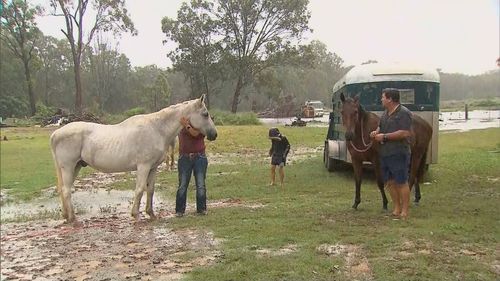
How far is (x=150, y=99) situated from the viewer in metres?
3.45

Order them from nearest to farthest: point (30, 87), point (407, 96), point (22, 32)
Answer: point (22, 32)
point (30, 87)
point (407, 96)

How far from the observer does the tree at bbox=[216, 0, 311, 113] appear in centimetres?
307

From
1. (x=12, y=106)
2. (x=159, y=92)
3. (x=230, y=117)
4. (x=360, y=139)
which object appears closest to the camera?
(x=12, y=106)

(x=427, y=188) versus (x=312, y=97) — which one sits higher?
(x=312, y=97)

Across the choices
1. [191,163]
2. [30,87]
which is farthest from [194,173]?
[30,87]

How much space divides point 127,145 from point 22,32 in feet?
10.6

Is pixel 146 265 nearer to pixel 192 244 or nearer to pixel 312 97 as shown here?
pixel 192 244

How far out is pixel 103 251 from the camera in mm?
4121

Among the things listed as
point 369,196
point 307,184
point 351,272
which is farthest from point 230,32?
point 307,184

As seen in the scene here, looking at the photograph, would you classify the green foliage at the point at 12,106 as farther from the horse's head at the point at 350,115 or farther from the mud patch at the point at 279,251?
the horse's head at the point at 350,115

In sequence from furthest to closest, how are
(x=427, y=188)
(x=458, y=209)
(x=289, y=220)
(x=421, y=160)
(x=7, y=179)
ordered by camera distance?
(x=427, y=188) → (x=421, y=160) → (x=458, y=209) → (x=289, y=220) → (x=7, y=179)

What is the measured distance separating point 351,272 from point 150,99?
1878 millimetres

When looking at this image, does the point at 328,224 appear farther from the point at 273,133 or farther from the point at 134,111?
the point at 273,133

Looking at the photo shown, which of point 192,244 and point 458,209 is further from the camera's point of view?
point 458,209
